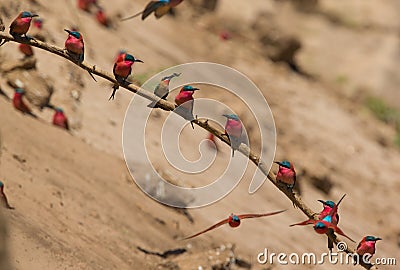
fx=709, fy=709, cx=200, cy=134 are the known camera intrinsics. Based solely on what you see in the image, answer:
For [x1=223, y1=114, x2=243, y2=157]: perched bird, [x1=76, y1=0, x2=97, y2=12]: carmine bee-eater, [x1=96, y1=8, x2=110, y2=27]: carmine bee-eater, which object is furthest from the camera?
[x1=96, y1=8, x2=110, y2=27]: carmine bee-eater

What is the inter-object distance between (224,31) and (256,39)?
0.68 meters

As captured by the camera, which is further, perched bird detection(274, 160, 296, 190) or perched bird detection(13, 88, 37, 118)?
perched bird detection(13, 88, 37, 118)

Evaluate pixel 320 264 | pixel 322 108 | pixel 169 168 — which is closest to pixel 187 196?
pixel 169 168

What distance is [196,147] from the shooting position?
9086mm

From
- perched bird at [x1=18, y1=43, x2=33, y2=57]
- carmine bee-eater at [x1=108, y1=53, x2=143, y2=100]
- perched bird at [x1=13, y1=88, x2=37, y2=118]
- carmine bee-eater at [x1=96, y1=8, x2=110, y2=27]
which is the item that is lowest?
perched bird at [x1=13, y1=88, x2=37, y2=118]

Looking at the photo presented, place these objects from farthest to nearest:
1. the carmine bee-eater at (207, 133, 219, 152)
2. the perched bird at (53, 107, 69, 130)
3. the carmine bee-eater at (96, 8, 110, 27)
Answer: the carmine bee-eater at (96, 8, 110, 27) → the carmine bee-eater at (207, 133, 219, 152) → the perched bird at (53, 107, 69, 130)

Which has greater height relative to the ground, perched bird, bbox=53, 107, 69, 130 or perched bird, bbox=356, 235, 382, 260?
perched bird, bbox=356, 235, 382, 260

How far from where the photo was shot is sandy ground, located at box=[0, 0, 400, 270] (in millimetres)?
5902

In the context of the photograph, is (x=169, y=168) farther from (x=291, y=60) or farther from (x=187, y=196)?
(x=291, y=60)

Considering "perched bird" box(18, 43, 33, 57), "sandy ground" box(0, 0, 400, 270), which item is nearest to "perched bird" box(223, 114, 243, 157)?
"sandy ground" box(0, 0, 400, 270)

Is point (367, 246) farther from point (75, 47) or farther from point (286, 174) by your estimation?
point (75, 47)

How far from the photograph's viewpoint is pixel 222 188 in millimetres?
8211

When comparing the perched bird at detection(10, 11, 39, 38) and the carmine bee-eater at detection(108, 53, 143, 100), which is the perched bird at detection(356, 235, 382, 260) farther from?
the perched bird at detection(10, 11, 39, 38)

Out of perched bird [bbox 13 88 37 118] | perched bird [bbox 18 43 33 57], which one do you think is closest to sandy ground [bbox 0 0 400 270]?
perched bird [bbox 13 88 37 118]
